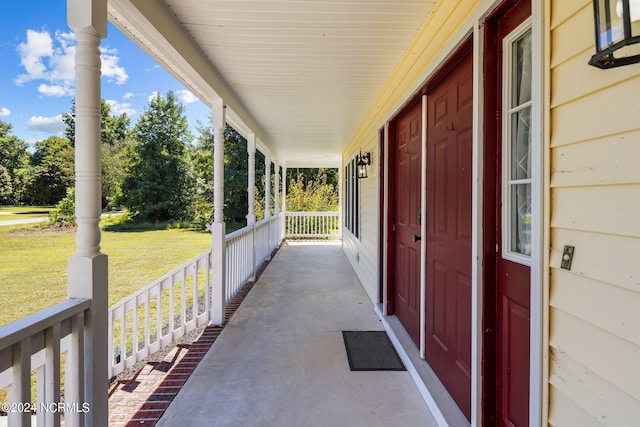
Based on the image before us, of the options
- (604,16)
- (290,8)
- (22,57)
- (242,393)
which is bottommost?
(242,393)

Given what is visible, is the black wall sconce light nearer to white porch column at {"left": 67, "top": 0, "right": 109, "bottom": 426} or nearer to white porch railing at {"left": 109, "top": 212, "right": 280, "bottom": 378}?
white porch railing at {"left": 109, "top": 212, "right": 280, "bottom": 378}

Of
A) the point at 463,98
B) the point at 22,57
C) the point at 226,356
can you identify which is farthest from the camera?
the point at 22,57

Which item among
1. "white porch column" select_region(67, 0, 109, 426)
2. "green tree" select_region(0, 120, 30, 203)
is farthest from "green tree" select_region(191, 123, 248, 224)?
"white porch column" select_region(67, 0, 109, 426)

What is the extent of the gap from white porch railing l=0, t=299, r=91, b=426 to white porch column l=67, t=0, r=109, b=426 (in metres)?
0.03

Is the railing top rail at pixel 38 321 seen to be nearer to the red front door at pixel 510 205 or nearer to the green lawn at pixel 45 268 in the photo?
the red front door at pixel 510 205

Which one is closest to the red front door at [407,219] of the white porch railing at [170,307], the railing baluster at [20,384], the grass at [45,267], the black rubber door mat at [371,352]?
the black rubber door mat at [371,352]

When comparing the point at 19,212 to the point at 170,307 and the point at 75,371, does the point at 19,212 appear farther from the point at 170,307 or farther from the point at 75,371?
the point at 75,371

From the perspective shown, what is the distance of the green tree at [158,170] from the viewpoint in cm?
1648

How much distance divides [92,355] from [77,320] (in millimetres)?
190

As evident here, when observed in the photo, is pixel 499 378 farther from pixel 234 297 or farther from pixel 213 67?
pixel 234 297

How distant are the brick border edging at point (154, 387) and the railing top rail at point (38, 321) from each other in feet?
3.22

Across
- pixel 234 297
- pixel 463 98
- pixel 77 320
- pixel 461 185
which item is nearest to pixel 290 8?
pixel 463 98

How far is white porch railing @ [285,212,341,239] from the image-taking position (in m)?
11.5

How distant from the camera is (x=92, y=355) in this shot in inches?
57.9
